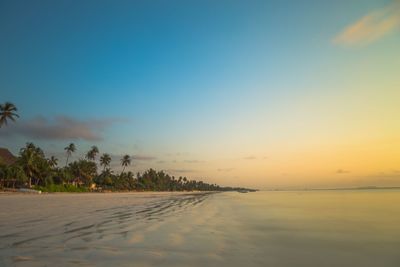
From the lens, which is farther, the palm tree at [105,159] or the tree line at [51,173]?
the palm tree at [105,159]

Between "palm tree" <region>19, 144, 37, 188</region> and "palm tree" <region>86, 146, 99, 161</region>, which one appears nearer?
"palm tree" <region>19, 144, 37, 188</region>

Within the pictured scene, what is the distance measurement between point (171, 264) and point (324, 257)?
418 centimetres

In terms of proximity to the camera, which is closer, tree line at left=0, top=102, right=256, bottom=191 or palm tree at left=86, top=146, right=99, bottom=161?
tree line at left=0, top=102, right=256, bottom=191

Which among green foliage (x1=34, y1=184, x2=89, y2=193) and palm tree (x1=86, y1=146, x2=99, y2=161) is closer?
green foliage (x1=34, y1=184, x2=89, y2=193)

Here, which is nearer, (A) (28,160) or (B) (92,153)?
(A) (28,160)

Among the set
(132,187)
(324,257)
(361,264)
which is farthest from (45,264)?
(132,187)

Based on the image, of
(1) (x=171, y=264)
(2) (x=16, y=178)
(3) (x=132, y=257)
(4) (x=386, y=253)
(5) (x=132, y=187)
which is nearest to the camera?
(1) (x=171, y=264)

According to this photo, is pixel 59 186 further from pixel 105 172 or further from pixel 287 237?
pixel 287 237

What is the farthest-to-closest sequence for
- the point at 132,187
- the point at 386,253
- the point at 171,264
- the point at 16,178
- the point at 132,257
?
the point at 132,187 < the point at 16,178 < the point at 386,253 < the point at 132,257 < the point at 171,264

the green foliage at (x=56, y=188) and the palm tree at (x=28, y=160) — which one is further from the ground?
the palm tree at (x=28, y=160)

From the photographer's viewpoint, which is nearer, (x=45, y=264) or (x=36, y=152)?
(x=45, y=264)

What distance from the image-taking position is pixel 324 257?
A: 8.63 metres

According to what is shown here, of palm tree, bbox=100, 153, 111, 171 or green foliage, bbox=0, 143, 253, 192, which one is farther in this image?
palm tree, bbox=100, 153, 111, 171

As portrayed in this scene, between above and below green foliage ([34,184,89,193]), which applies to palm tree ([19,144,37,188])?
above
